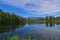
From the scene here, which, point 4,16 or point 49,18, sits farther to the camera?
point 49,18

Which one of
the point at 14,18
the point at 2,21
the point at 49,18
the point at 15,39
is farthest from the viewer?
the point at 49,18

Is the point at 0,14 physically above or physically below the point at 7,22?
above

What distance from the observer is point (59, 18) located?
387ft

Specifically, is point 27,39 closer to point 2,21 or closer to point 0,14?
point 2,21

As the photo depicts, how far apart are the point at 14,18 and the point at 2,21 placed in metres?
12.4

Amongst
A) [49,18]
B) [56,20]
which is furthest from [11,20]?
[56,20]

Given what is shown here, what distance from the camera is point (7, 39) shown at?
262 inches

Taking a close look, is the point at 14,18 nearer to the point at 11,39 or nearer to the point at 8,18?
the point at 8,18

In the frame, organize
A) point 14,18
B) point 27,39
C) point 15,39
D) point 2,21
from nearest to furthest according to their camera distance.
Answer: point 15,39 < point 27,39 < point 2,21 < point 14,18

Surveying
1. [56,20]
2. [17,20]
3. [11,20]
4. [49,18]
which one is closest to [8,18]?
[11,20]

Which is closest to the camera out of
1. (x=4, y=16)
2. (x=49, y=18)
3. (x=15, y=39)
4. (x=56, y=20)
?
(x=15, y=39)

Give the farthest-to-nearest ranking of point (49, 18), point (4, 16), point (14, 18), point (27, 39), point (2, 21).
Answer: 1. point (49, 18)
2. point (14, 18)
3. point (4, 16)
4. point (2, 21)
5. point (27, 39)

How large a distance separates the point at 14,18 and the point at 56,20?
180 ft

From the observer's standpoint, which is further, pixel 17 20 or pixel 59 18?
pixel 59 18
